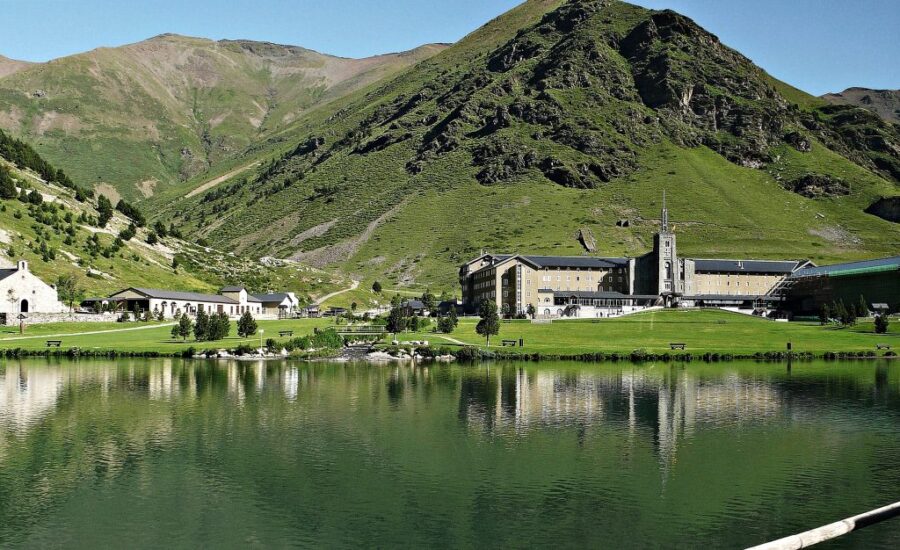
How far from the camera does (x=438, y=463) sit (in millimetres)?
41875

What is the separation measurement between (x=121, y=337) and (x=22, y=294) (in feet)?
80.5

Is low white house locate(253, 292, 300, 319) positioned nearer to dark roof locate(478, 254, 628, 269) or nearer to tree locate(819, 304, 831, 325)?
dark roof locate(478, 254, 628, 269)

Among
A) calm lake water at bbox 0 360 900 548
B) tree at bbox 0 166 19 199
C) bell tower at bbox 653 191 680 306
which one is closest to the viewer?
calm lake water at bbox 0 360 900 548

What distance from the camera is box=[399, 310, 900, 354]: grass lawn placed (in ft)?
360

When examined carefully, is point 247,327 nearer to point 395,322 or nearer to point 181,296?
point 395,322

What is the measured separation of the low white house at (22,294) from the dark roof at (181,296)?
16.4 meters

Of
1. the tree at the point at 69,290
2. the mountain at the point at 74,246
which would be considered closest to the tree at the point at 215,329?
the tree at the point at 69,290

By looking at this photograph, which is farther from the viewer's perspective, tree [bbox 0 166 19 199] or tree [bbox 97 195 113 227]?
tree [bbox 97 195 113 227]

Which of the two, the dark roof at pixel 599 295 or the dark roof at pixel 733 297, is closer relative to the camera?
the dark roof at pixel 599 295

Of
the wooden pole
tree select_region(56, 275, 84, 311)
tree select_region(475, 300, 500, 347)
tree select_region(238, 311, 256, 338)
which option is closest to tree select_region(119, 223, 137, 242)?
tree select_region(56, 275, 84, 311)

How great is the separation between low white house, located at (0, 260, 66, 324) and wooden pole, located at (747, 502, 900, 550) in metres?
125

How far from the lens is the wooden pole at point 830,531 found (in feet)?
76.8

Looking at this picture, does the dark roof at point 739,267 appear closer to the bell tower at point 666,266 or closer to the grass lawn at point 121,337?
the bell tower at point 666,266

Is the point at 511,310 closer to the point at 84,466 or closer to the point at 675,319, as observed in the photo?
the point at 675,319
